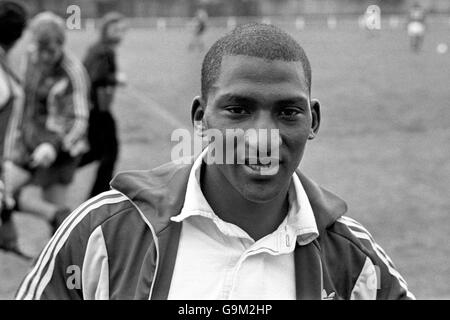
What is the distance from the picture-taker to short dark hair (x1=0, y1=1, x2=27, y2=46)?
5.24 m

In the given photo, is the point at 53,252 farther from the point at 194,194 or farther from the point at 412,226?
the point at 412,226

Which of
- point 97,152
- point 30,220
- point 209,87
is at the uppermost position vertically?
point 209,87

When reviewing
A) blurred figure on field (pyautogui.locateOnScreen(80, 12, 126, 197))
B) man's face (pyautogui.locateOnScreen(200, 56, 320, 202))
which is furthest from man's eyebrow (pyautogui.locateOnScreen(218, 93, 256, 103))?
blurred figure on field (pyautogui.locateOnScreen(80, 12, 126, 197))

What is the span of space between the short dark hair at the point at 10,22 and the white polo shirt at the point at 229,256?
338 cm

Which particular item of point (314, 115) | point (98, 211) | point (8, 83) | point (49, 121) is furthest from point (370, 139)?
point (98, 211)

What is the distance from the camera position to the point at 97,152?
7129mm

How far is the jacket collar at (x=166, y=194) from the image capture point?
83.8 inches

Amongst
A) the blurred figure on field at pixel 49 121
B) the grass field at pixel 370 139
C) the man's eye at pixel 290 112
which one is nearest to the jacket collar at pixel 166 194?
the man's eye at pixel 290 112

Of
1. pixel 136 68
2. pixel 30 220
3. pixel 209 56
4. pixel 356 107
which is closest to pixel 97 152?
pixel 30 220

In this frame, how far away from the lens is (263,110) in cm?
199

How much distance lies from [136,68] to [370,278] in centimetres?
1931

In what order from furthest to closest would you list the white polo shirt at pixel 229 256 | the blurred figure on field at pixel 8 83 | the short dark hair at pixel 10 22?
the short dark hair at pixel 10 22, the blurred figure on field at pixel 8 83, the white polo shirt at pixel 229 256

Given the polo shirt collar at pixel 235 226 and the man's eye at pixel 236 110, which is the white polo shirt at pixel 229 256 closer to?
the polo shirt collar at pixel 235 226

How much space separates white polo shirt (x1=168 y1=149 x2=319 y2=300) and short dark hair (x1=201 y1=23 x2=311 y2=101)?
0.29 metres
